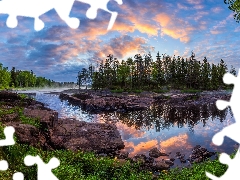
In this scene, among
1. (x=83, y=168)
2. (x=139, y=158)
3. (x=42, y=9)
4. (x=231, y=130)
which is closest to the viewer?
(x=231, y=130)

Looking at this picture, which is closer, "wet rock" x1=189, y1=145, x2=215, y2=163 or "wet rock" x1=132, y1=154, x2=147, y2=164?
"wet rock" x1=132, y1=154, x2=147, y2=164

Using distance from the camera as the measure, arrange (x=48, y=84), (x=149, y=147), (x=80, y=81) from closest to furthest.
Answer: (x=149, y=147), (x=80, y=81), (x=48, y=84)

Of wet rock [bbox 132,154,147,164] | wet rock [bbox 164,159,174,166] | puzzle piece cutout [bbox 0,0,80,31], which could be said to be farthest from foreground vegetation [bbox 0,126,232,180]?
puzzle piece cutout [bbox 0,0,80,31]

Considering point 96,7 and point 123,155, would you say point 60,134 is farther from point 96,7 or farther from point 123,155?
Answer: point 96,7

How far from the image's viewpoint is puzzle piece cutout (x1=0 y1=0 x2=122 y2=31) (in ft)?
14.2

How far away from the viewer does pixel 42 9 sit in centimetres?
459

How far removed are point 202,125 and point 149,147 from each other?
33.7 ft

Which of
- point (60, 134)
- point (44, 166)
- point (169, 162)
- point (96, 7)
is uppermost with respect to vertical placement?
point (96, 7)

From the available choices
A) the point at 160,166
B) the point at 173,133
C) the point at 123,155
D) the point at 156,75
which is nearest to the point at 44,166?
the point at 160,166

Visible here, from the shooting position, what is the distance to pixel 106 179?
38.9 ft

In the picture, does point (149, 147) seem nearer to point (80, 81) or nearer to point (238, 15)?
point (238, 15)

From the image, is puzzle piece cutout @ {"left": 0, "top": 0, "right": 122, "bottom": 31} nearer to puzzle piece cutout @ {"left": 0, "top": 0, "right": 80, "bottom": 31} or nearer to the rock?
puzzle piece cutout @ {"left": 0, "top": 0, "right": 80, "bottom": 31}

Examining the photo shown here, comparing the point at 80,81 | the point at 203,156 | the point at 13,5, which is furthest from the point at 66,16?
the point at 80,81

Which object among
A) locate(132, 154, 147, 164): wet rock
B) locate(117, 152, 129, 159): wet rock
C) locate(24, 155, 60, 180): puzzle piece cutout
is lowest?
locate(117, 152, 129, 159): wet rock
